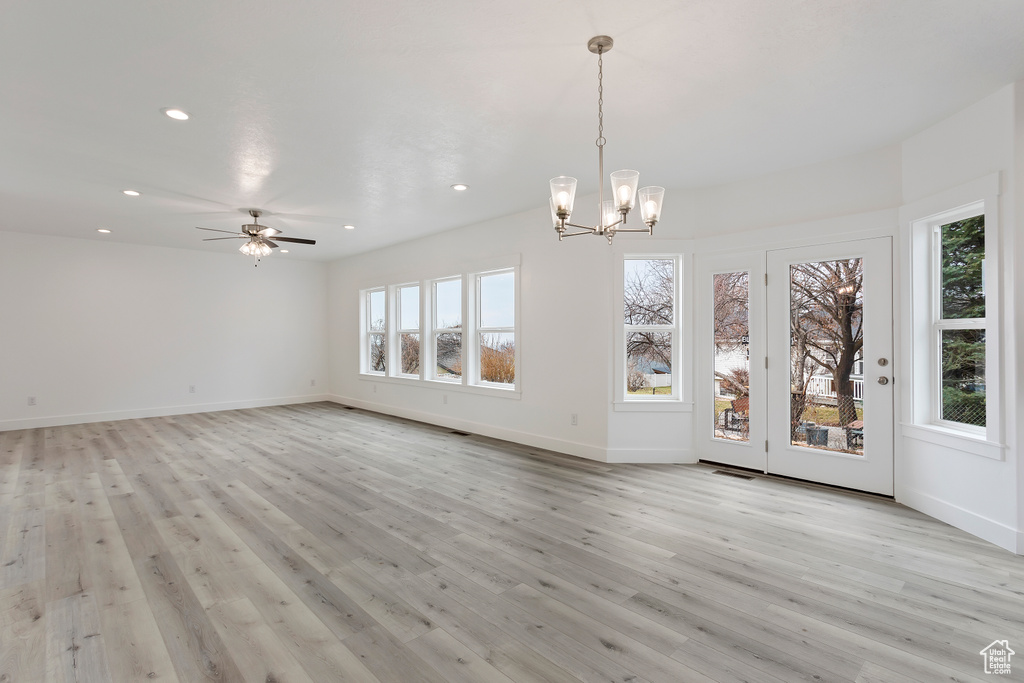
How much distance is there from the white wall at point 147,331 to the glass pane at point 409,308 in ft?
7.77

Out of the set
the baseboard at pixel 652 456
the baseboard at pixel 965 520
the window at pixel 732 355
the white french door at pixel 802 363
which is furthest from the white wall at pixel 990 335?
the baseboard at pixel 652 456

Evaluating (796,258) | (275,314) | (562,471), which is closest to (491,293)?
(562,471)

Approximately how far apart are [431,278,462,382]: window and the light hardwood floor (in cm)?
260

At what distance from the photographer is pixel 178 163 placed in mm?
4000

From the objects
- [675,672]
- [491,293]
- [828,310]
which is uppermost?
[491,293]

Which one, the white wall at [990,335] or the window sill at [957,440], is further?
the window sill at [957,440]

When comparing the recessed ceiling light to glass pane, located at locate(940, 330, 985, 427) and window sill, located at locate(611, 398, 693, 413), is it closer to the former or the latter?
window sill, located at locate(611, 398, 693, 413)

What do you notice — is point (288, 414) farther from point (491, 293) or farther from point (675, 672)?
point (675, 672)

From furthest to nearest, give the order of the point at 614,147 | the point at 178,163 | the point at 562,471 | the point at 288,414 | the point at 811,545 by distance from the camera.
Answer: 1. the point at 288,414
2. the point at 562,471
3. the point at 178,163
4. the point at 614,147
5. the point at 811,545

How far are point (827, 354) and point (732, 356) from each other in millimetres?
757

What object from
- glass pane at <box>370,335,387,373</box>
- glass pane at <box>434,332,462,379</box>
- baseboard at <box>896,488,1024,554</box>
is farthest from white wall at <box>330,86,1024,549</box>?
glass pane at <box>370,335,387,373</box>

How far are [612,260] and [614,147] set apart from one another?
53.9 inches

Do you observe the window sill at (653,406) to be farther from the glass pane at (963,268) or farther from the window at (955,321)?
the glass pane at (963,268)

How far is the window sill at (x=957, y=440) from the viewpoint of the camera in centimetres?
302
